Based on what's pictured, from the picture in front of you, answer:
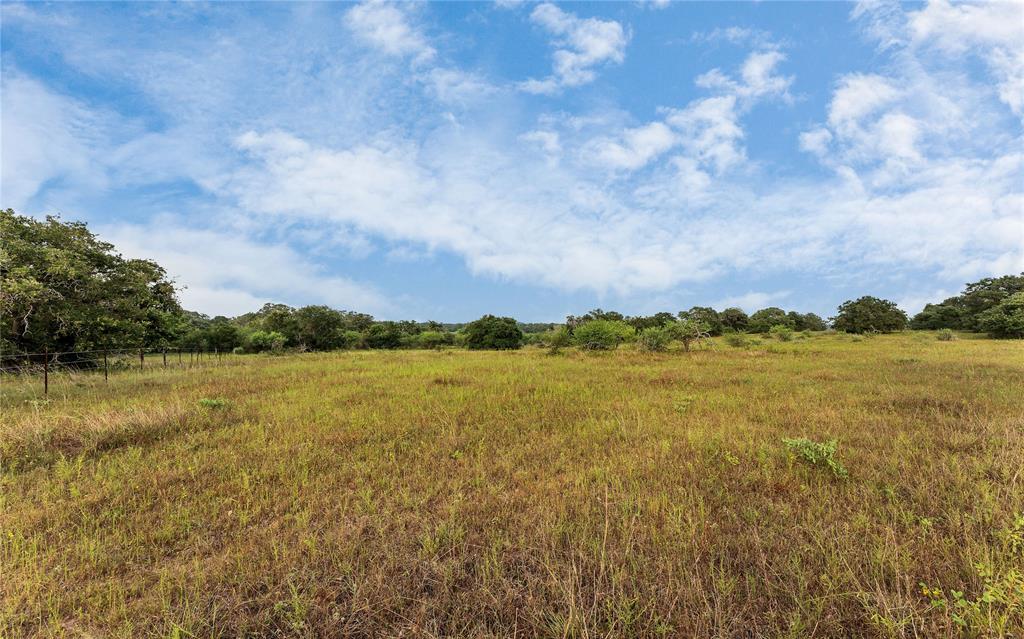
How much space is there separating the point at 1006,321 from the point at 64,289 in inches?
2568

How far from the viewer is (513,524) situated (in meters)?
3.64

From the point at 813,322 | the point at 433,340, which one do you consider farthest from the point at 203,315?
the point at 813,322

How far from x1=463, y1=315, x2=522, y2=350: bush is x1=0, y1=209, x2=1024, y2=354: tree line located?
0.48ft

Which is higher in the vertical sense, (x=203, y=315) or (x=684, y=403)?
(x=203, y=315)

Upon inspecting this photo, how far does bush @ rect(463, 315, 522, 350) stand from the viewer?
4365 cm

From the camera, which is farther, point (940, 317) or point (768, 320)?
point (768, 320)

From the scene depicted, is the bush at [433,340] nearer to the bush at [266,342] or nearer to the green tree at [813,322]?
the bush at [266,342]

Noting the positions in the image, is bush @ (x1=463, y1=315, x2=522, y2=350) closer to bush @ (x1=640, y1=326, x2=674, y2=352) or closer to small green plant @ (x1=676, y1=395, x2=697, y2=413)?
bush @ (x1=640, y1=326, x2=674, y2=352)

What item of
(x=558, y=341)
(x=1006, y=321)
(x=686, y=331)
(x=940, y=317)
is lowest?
(x=558, y=341)

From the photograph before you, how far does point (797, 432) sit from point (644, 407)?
9.00 ft

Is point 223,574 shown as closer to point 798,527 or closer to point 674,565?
point 674,565

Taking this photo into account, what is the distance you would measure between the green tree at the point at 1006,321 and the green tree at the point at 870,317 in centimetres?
847

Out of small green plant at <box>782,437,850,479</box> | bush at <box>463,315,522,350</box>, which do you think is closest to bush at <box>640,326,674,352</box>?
small green plant at <box>782,437,850,479</box>

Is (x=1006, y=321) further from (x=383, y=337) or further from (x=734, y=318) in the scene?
(x=383, y=337)
